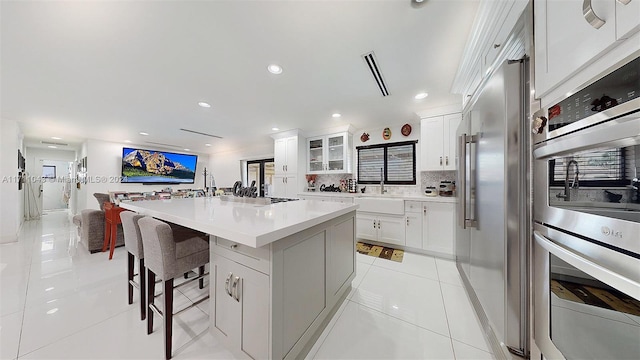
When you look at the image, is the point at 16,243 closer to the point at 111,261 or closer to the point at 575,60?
the point at 111,261

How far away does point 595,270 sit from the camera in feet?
2.11

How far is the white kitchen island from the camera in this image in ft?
3.34

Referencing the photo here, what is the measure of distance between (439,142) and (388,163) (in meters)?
1.05

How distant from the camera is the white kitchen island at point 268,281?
102 cm

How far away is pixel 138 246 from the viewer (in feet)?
4.99

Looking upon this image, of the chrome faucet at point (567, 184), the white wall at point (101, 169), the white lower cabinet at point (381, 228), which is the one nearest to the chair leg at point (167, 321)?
the chrome faucet at point (567, 184)

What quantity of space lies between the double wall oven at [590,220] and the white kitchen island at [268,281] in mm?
1116

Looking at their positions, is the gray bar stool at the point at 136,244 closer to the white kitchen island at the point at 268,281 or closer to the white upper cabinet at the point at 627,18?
the white kitchen island at the point at 268,281

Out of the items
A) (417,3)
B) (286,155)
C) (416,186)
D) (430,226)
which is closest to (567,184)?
(417,3)

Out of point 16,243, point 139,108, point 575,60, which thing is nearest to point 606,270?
point 575,60

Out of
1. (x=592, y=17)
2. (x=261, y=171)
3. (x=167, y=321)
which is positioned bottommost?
(x=167, y=321)

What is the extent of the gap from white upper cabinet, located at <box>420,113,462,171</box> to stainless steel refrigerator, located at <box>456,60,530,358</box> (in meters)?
1.58

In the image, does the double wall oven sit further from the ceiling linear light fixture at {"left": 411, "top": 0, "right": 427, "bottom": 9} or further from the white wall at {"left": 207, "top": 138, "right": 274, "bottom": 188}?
the white wall at {"left": 207, "top": 138, "right": 274, "bottom": 188}

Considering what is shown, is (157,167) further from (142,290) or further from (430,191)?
(430,191)
